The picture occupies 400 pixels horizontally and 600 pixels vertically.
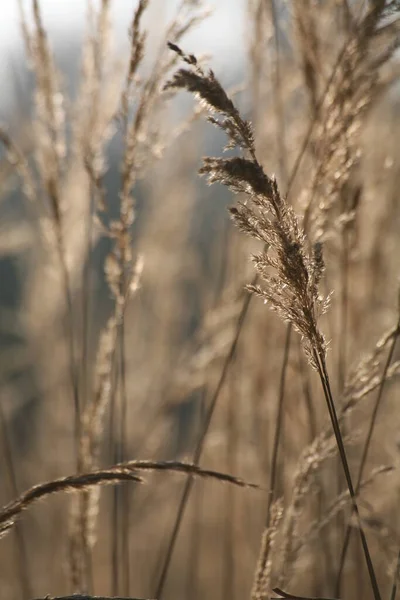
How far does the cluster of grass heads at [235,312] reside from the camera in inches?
42.9

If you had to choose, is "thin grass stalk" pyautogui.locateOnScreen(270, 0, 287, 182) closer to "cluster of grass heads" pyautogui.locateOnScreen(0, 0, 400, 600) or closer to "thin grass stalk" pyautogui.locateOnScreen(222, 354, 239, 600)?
"cluster of grass heads" pyautogui.locateOnScreen(0, 0, 400, 600)

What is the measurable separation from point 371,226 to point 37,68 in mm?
1007

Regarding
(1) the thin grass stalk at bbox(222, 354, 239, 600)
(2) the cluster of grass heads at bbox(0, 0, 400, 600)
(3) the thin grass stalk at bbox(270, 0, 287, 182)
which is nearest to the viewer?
(2) the cluster of grass heads at bbox(0, 0, 400, 600)

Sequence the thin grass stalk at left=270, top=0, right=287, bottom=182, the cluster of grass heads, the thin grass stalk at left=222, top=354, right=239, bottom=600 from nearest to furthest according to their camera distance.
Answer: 1. the cluster of grass heads
2. the thin grass stalk at left=270, top=0, right=287, bottom=182
3. the thin grass stalk at left=222, top=354, right=239, bottom=600

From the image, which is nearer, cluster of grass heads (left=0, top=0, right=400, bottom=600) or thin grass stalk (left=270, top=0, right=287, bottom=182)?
cluster of grass heads (left=0, top=0, right=400, bottom=600)

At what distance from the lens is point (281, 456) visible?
1.85 meters

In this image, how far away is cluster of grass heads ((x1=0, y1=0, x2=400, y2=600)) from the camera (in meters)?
1.09

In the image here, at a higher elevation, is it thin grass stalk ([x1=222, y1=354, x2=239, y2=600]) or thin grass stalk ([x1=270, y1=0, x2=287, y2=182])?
thin grass stalk ([x1=270, y1=0, x2=287, y2=182])

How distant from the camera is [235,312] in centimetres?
194

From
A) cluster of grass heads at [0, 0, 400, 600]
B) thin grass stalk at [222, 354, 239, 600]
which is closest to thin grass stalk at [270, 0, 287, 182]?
cluster of grass heads at [0, 0, 400, 600]

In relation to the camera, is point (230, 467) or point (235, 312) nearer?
point (235, 312)

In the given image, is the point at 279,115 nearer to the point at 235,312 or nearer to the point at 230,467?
the point at 235,312

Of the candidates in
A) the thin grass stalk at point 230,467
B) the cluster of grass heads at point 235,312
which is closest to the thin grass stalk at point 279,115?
the cluster of grass heads at point 235,312

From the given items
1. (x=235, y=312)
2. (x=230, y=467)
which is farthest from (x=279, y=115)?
(x=230, y=467)
